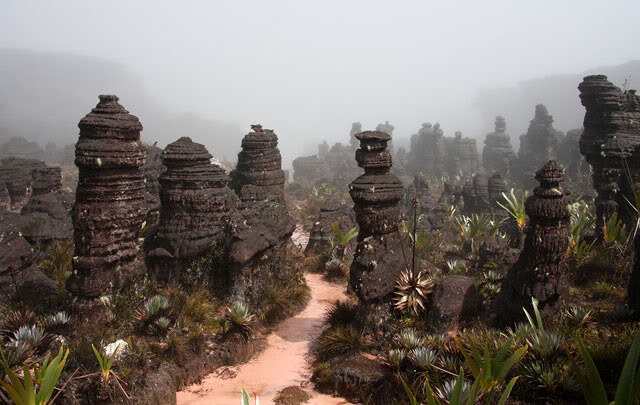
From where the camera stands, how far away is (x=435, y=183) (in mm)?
47844

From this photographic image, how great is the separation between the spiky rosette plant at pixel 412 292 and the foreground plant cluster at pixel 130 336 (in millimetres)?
3670

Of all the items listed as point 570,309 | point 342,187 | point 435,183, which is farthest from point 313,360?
point 435,183

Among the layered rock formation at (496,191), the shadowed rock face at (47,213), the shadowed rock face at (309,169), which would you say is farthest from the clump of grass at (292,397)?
the shadowed rock face at (309,169)

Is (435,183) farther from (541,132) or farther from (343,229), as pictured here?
(343,229)

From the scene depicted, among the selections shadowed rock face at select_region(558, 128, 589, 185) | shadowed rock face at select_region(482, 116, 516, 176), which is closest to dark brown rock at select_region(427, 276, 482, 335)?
shadowed rock face at select_region(558, 128, 589, 185)

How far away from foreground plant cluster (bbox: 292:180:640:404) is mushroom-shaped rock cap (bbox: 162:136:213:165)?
574 centimetres

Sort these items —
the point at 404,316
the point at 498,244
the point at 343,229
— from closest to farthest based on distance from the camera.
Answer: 1. the point at 404,316
2. the point at 498,244
3. the point at 343,229

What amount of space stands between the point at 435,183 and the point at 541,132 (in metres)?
12.0

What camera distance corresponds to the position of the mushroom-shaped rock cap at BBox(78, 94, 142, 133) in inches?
350

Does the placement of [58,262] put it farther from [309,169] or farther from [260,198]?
[309,169]

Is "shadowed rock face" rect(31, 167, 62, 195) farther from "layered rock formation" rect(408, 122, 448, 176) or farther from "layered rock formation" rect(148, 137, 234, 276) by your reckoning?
"layered rock formation" rect(408, 122, 448, 176)

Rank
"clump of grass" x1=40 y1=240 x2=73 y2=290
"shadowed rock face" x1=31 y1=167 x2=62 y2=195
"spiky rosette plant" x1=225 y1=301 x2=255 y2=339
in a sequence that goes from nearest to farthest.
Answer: "spiky rosette plant" x1=225 y1=301 x2=255 y2=339 < "clump of grass" x1=40 y1=240 x2=73 y2=290 < "shadowed rock face" x1=31 y1=167 x2=62 y2=195

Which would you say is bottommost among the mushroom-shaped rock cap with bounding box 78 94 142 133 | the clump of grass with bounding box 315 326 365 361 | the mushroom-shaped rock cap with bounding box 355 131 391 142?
the clump of grass with bounding box 315 326 365 361

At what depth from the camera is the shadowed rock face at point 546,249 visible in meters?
7.84
